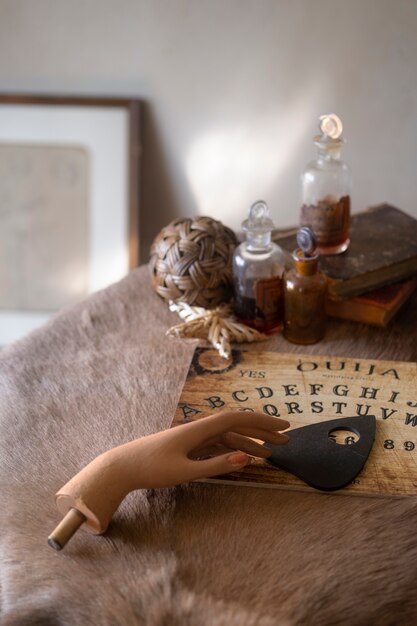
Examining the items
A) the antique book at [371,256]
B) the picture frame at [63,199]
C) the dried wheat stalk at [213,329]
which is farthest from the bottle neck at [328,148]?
the picture frame at [63,199]

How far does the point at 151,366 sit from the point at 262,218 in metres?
0.24

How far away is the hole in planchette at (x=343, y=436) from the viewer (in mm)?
870

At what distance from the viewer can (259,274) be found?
1.08 meters

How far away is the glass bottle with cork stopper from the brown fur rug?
21 cm

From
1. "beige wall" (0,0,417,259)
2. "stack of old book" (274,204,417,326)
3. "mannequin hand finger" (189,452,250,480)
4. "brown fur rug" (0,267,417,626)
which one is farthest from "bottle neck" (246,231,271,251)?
"beige wall" (0,0,417,259)

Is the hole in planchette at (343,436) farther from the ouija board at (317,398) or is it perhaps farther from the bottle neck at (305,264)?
the bottle neck at (305,264)

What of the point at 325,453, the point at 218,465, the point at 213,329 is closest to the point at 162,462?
the point at 218,465

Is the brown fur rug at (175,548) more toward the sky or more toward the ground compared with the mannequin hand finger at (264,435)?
more toward the ground

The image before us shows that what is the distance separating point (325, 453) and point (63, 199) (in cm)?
102

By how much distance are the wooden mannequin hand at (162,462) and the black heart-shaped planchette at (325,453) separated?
2 cm

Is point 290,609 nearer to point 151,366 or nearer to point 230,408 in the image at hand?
point 230,408

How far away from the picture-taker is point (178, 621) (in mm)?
680

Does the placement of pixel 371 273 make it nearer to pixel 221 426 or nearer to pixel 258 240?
pixel 258 240

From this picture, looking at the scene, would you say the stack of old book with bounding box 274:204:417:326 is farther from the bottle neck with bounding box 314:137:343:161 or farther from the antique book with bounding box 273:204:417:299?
the bottle neck with bounding box 314:137:343:161
